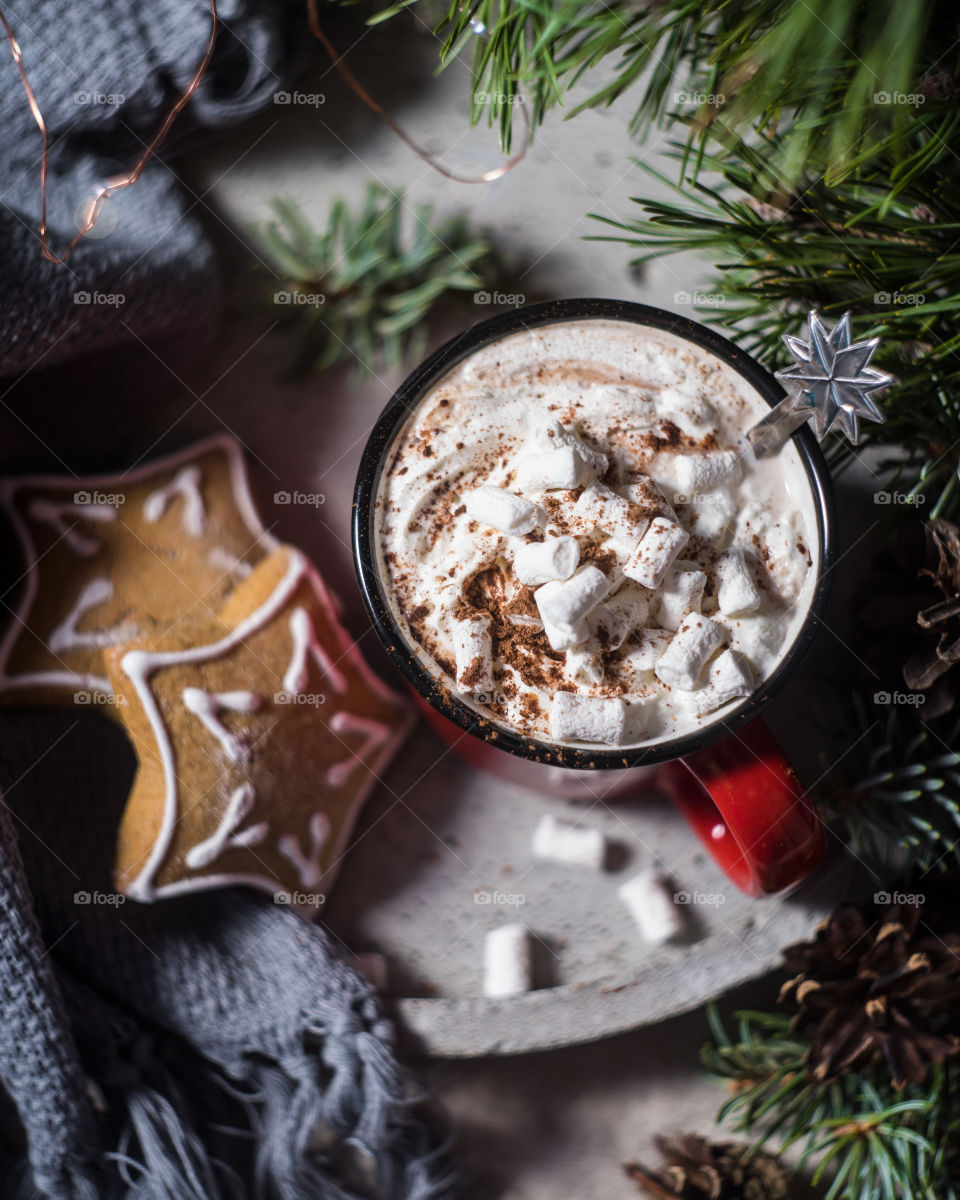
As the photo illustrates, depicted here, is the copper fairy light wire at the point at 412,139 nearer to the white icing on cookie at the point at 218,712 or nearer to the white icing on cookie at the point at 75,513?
the white icing on cookie at the point at 75,513

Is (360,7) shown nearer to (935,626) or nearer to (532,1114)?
(935,626)

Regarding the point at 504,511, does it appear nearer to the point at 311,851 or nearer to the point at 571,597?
the point at 571,597

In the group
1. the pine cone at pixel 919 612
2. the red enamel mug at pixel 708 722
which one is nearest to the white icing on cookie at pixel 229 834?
the red enamel mug at pixel 708 722

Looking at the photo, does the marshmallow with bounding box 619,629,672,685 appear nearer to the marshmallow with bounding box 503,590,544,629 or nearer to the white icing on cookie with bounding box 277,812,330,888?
the marshmallow with bounding box 503,590,544,629

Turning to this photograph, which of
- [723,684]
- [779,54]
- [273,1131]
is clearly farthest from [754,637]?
[273,1131]

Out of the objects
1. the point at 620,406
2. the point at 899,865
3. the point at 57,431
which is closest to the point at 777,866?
the point at 899,865

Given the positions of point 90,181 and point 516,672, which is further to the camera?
point 90,181
